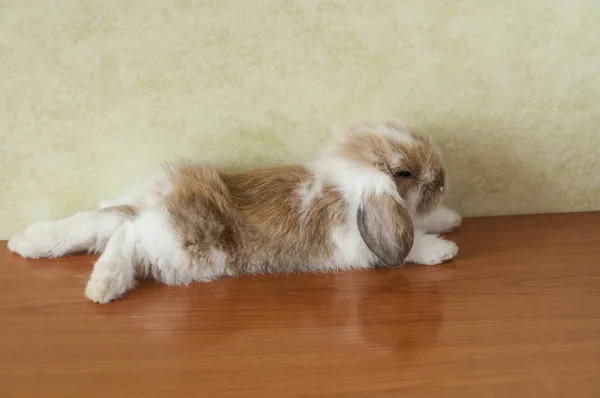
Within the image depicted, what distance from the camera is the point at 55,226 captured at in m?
1.24

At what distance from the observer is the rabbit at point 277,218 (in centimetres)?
111

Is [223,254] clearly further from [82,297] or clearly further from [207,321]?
[82,297]

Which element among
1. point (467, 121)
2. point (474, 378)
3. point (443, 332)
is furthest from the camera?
point (467, 121)

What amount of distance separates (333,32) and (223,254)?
0.56m

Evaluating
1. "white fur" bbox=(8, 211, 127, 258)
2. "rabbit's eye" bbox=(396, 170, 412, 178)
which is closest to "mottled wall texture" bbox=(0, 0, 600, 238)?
"white fur" bbox=(8, 211, 127, 258)

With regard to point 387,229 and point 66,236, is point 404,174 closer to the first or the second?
point 387,229

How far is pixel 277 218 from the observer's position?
114cm

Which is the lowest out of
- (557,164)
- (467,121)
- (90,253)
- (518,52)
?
(90,253)

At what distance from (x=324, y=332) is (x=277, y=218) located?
29 centimetres

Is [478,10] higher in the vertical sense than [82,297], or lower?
higher

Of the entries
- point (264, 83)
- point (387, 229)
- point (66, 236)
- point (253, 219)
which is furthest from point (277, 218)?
point (66, 236)

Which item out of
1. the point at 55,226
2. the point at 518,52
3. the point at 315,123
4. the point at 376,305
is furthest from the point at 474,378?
the point at 55,226

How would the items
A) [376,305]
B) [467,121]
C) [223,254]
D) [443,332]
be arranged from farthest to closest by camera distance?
1. [467,121]
2. [223,254]
3. [376,305]
4. [443,332]

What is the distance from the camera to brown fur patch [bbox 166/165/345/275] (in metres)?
1.12
